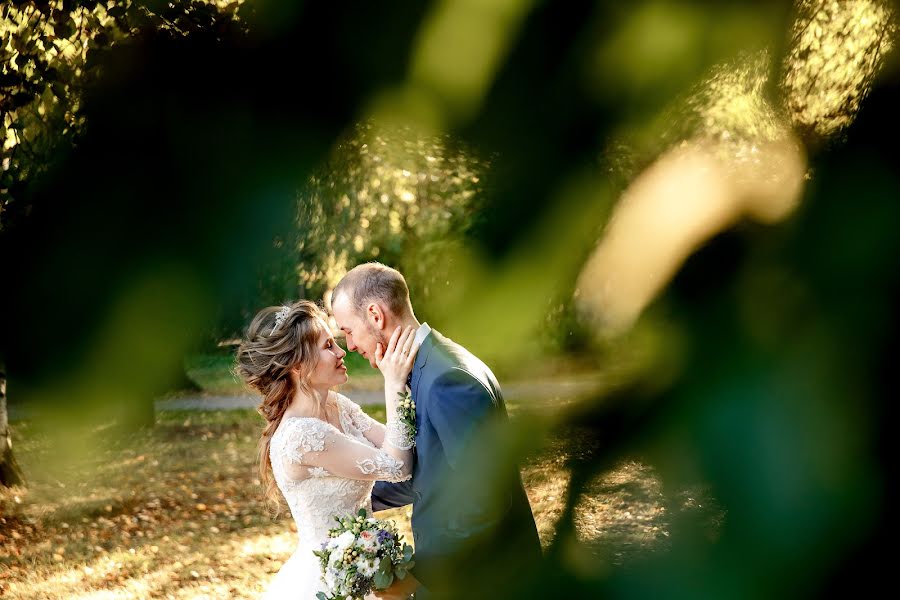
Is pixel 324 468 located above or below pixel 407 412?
below

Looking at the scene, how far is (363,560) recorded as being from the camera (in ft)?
9.18

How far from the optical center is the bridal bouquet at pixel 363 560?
9.16 feet

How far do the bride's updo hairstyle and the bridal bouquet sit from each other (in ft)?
2.19

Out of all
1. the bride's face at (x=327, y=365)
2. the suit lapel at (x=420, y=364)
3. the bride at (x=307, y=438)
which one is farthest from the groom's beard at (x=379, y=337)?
the bride's face at (x=327, y=365)

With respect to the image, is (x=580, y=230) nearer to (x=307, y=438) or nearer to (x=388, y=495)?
(x=307, y=438)

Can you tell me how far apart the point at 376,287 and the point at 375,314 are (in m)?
0.09

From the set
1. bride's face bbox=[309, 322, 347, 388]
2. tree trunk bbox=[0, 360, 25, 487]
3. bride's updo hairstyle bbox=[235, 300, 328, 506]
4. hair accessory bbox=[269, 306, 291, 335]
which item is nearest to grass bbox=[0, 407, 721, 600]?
tree trunk bbox=[0, 360, 25, 487]

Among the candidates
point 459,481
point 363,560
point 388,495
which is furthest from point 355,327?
point 388,495

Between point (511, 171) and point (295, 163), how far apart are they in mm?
640

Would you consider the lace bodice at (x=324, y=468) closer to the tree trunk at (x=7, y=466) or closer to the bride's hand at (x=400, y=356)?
the bride's hand at (x=400, y=356)

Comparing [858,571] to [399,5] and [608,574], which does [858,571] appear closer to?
[608,574]

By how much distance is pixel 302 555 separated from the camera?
11.6 feet

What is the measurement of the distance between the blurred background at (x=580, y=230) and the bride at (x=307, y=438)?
0.19 meters

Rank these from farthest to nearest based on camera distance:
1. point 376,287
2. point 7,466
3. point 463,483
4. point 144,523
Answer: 1. point 7,466
2. point 144,523
3. point 376,287
4. point 463,483
